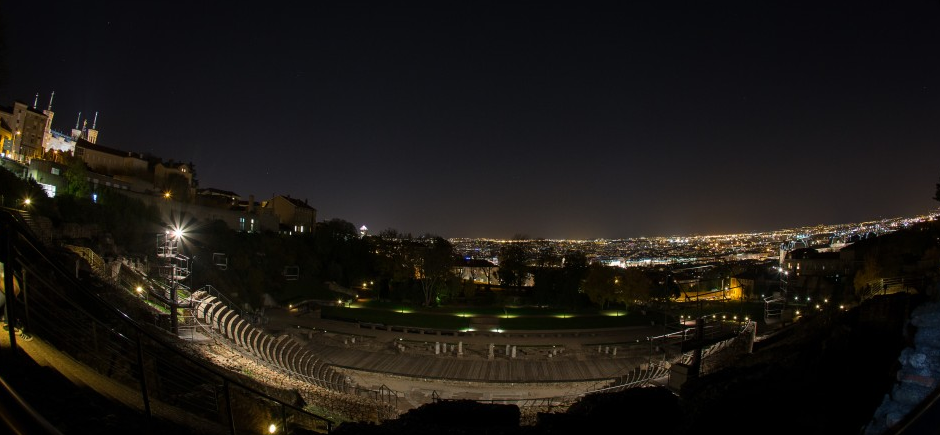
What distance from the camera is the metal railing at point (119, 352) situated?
3.85 m

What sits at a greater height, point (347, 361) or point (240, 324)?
point (240, 324)

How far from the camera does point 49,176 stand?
3819 centimetres

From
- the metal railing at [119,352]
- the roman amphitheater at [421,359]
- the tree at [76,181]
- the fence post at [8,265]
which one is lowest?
the roman amphitheater at [421,359]

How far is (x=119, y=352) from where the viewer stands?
8.50m

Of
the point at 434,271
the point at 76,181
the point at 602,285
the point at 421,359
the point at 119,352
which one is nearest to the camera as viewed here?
the point at 119,352

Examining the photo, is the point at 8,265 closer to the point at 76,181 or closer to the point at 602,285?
the point at 76,181

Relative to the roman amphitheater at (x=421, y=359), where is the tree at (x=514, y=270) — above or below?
above

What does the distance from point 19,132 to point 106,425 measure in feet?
211

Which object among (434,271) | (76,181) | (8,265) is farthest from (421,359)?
(76,181)

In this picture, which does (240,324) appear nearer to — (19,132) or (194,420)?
(194,420)

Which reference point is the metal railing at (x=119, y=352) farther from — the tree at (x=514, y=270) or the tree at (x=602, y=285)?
the tree at (x=514, y=270)

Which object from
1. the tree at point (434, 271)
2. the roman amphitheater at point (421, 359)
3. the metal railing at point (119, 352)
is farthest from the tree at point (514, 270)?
the metal railing at point (119, 352)

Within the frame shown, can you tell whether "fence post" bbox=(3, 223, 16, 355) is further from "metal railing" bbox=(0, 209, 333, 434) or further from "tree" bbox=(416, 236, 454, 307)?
"tree" bbox=(416, 236, 454, 307)

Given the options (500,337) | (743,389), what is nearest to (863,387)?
(743,389)
